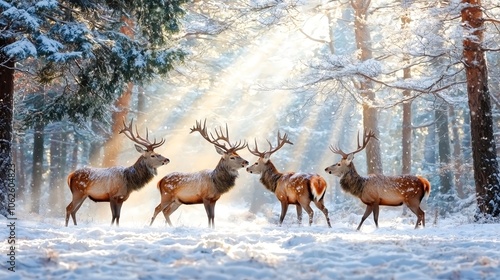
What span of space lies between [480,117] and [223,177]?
600 centimetres

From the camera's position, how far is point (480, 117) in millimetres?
12695

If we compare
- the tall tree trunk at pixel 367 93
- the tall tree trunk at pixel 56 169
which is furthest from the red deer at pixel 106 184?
the tall tree trunk at pixel 56 169

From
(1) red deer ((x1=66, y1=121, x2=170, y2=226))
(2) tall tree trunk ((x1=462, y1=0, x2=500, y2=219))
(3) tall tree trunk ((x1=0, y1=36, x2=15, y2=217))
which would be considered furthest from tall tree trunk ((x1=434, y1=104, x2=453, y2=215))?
(3) tall tree trunk ((x1=0, y1=36, x2=15, y2=217))

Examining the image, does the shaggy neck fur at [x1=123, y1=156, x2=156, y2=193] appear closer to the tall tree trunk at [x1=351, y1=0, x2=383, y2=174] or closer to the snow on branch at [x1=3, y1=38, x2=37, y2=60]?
the snow on branch at [x1=3, y1=38, x2=37, y2=60]

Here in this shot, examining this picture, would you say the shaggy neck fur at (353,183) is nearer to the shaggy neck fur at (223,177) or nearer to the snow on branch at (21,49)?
the shaggy neck fur at (223,177)

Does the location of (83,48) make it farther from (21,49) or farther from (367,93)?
(367,93)

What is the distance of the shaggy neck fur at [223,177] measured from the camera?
39.3ft

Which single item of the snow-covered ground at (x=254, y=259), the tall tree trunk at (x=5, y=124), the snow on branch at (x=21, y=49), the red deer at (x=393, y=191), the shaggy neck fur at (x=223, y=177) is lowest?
the snow-covered ground at (x=254, y=259)

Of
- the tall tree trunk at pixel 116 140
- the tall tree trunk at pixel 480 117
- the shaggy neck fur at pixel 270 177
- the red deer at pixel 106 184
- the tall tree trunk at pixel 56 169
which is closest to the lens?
the red deer at pixel 106 184

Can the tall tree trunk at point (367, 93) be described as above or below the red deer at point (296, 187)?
above

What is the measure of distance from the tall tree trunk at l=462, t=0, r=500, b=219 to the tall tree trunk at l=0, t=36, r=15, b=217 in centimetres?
1001

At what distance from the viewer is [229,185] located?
1209 cm

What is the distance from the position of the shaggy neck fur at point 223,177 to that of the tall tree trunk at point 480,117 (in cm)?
556

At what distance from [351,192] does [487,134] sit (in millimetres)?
3433
